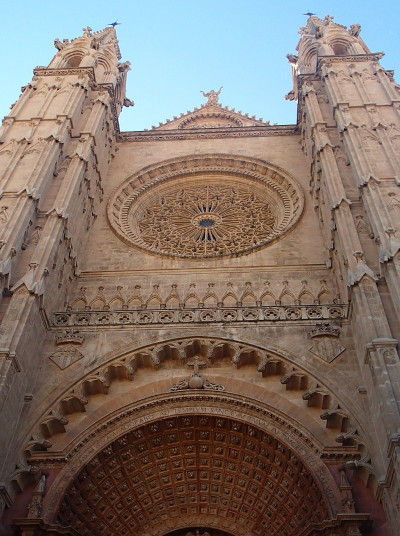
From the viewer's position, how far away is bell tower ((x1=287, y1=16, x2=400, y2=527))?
9312 mm

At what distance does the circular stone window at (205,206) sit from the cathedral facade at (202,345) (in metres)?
0.10

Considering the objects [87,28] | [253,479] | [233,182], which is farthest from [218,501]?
[87,28]

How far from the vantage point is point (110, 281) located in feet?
46.7

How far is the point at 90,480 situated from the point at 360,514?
4390 millimetres

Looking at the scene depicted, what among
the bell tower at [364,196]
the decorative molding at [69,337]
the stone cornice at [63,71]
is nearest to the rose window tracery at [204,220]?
the bell tower at [364,196]

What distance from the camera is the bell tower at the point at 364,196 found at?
367 inches

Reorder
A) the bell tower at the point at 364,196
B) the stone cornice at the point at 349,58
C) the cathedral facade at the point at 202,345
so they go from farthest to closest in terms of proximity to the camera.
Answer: the stone cornice at the point at 349,58 < the cathedral facade at the point at 202,345 < the bell tower at the point at 364,196

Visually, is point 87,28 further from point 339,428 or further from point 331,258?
point 339,428

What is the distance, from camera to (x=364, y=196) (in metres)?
13.1

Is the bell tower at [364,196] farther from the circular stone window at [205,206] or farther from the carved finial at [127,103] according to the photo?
the carved finial at [127,103]

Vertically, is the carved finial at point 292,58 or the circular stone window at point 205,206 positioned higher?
the carved finial at point 292,58

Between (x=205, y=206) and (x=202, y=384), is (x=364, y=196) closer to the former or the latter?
(x=202, y=384)

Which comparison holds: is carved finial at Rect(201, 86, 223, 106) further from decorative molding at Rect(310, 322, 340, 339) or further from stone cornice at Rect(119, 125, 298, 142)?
decorative molding at Rect(310, 322, 340, 339)

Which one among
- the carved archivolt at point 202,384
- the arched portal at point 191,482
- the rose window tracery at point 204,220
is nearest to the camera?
the carved archivolt at point 202,384
